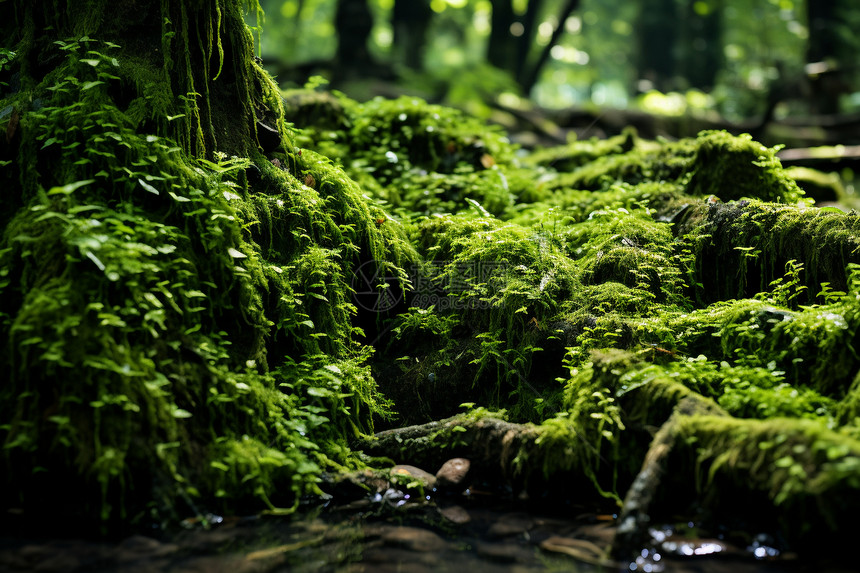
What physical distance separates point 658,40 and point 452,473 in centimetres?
2600

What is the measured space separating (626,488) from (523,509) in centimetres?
67

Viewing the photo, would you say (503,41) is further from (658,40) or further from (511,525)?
(511,525)

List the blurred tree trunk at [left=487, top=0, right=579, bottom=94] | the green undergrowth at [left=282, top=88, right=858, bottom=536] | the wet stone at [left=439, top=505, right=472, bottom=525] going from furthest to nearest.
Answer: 1. the blurred tree trunk at [left=487, top=0, right=579, bottom=94]
2. the green undergrowth at [left=282, top=88, right=858, bottom=536]
3. the wet stone at [left=439, top=505, right=472, bottom=525]

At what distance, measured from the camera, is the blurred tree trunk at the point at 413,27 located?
1842 centimetres

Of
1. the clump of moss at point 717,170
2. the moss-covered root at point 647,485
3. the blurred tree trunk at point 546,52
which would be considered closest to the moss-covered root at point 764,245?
the clump of moss at point 717,170

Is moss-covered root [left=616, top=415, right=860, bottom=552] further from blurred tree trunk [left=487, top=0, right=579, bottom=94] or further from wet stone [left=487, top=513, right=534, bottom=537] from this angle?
blurred tree trunk [left=487, top=0, right=579, bottom=94]

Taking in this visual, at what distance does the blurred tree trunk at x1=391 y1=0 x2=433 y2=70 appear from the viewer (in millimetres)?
18422

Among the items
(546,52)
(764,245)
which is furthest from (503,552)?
(546,52)

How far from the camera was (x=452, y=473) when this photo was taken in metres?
3.83

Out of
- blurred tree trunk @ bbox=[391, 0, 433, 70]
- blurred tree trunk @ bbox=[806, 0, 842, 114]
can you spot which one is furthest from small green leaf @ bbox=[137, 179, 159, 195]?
blurred tree trunk @ bbox=[806, 0, 842, 114]

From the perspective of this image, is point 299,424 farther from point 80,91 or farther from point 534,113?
point 534,113

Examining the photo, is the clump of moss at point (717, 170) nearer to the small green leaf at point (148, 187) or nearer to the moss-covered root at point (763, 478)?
the moss-covered root at point (763, 478)

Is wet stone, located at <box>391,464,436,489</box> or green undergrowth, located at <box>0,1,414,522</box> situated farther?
wet stone, located at <box>391,464,436,489</box>

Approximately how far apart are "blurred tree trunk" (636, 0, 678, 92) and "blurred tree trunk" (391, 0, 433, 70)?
10504 mm
